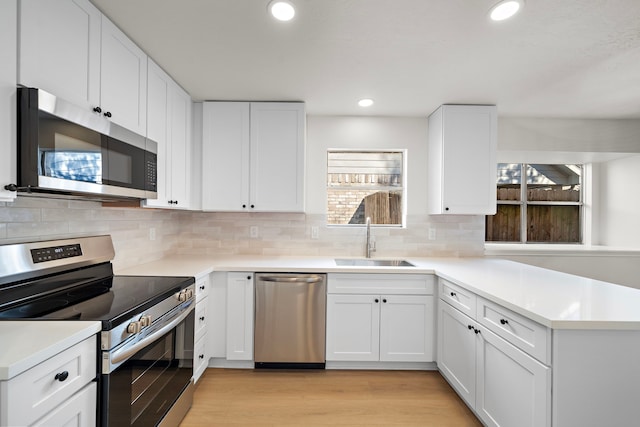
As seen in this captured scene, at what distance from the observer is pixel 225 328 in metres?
2.56

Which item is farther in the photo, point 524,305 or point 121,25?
point 121,25

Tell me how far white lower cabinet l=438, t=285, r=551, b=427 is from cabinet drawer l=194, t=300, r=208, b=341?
1.82 meters

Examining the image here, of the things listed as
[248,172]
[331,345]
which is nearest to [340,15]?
[248,172]

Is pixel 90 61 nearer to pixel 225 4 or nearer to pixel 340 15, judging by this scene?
pixel 225 4

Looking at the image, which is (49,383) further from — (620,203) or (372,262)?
(620,203)

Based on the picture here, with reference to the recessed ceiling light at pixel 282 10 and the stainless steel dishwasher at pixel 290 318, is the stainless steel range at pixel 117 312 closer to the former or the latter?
the stainless steel dishwasher at pixel 290 318

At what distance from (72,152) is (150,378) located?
1.08 metres

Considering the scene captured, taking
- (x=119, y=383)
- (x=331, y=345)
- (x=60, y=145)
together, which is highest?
(x=60, y=145)

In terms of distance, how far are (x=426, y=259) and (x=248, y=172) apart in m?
1.88

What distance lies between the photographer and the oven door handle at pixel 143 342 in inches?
48.5

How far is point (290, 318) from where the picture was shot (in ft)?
8.42

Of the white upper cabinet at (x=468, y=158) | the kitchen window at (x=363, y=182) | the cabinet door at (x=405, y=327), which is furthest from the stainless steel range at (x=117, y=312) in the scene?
the white upper cabinet at (x=468, y=158)

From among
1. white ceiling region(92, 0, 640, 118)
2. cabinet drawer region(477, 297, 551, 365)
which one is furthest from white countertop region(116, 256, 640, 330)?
white ceiling region(92, 0, 640, 118)

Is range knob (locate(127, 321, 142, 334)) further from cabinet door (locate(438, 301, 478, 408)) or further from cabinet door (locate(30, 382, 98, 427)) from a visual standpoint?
cabinet door (locate(438, 301, 478, 408))
